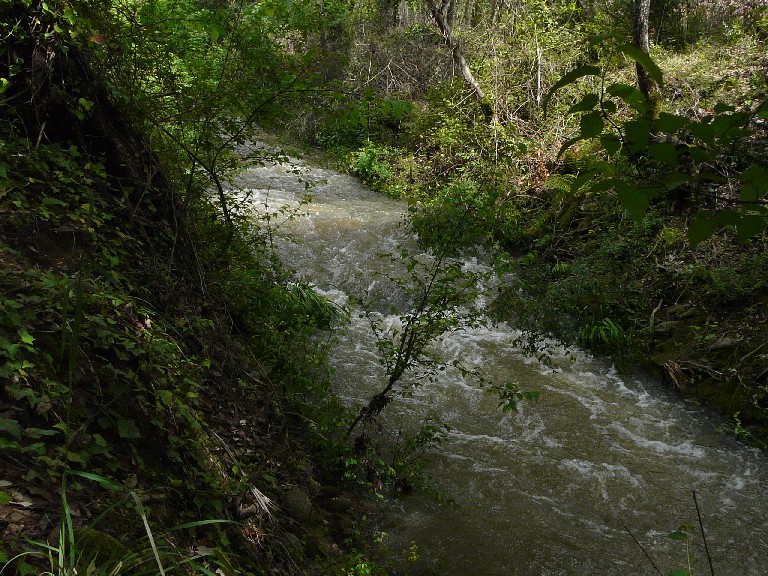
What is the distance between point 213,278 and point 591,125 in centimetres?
399

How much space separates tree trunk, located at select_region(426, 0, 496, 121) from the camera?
11.6 metres

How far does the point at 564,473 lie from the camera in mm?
5375

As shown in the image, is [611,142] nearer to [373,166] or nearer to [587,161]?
[587,161]

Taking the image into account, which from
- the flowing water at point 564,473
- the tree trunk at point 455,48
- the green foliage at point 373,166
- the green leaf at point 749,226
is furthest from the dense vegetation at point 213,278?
the green foliage at point 373,166

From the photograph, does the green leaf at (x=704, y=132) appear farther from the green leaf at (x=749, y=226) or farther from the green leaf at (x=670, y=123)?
the green leaf at (x=749, y=226)

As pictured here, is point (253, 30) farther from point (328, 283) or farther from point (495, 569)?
point (495, 569)

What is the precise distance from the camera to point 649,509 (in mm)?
4973

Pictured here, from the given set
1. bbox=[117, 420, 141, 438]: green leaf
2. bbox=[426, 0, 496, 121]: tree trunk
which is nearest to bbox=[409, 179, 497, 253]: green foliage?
bbox=[117, 420, 141, 438]: green leaf

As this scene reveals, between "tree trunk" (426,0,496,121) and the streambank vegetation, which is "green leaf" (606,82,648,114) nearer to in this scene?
the streambank vegetation

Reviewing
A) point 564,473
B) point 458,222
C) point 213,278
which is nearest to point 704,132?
point 458,222

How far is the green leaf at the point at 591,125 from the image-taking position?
1.36 metres

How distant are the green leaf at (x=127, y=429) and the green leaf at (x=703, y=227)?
231cm

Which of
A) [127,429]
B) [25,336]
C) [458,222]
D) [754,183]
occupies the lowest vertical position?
[127,429]

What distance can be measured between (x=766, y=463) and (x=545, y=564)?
9.19 feet
